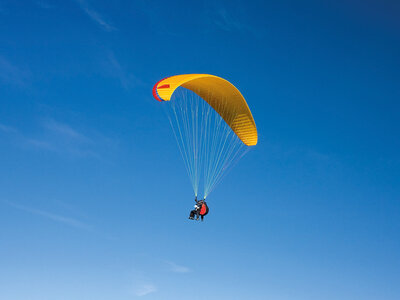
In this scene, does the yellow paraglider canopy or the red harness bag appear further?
the yellow paraglider canopy

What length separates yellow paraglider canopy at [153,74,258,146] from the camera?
100 feet

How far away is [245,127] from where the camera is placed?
3328 centimetres

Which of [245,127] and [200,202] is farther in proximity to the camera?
[245,127]

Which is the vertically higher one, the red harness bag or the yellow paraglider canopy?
the yellow paraglider canopy

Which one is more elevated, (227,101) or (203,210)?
(227,101)

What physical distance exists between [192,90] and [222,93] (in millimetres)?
A: 1927

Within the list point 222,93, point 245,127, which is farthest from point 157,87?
point 245,127

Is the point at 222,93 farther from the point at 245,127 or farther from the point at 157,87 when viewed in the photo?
the point at 157,87

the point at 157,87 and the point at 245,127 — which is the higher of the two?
the point at 245,127

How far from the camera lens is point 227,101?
3256 cm

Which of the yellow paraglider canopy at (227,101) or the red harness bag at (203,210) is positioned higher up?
the yellow paraglider canopy at (227,101)

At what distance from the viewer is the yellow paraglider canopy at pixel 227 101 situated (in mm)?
30622

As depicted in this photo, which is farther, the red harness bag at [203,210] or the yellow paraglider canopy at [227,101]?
the yellow paraglider canopy at [227,101]

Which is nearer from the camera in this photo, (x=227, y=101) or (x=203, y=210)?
(x=203, y=210)
